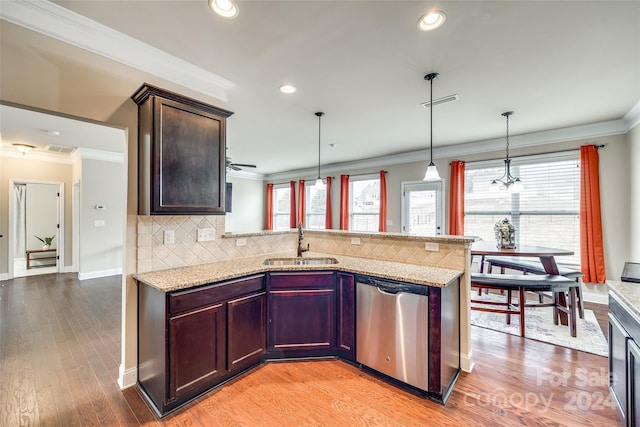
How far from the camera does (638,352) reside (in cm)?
144

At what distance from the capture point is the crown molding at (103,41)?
1767 mm

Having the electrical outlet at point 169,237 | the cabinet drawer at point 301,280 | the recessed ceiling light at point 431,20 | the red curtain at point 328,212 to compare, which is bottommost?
the cabinet drawer at point 301,280

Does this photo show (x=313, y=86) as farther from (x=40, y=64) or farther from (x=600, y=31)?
(x=600, y=31)

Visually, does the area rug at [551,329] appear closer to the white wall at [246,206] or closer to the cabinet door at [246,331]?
the cabinet door at [246,331]

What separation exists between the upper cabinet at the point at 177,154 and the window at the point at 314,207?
556 centimetres

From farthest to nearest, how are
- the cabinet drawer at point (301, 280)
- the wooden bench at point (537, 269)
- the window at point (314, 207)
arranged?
the window at point (314, 207), the wooden bench at point (537, 269), the cabinet drawer at point (301, 280)

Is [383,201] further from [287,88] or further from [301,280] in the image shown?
[301,280]

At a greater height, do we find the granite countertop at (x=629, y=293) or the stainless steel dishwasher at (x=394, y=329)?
the granite countertop at (x=629, y=293)

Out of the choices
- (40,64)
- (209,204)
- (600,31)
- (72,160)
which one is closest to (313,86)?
(209,204)

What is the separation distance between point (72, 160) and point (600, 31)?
9078 millimetres

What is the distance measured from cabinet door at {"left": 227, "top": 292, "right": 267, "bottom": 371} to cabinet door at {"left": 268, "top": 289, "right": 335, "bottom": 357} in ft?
0.31

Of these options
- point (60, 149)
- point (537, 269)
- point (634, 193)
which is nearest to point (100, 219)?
point (60, 149)

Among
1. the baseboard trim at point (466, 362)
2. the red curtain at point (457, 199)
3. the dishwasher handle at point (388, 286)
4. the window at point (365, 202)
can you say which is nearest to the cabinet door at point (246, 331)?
the dishwasher handle at point (388, 286)

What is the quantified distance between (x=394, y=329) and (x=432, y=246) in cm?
88
